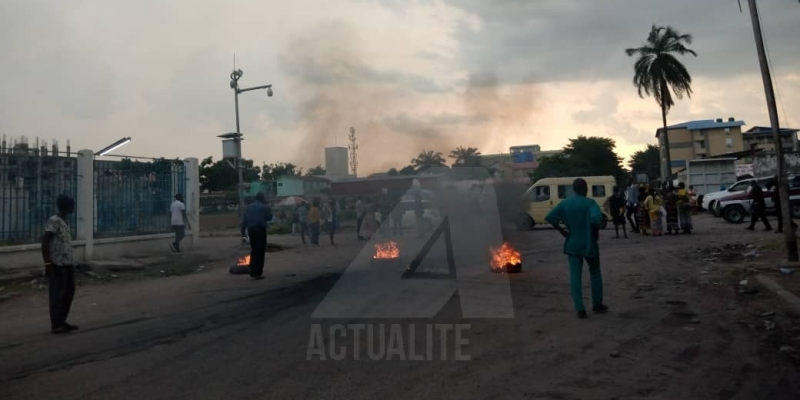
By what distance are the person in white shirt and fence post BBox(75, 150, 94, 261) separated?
247 centimetres

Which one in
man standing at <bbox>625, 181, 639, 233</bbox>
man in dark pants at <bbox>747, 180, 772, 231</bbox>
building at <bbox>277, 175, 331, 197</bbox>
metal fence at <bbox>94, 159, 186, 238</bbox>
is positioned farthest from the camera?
building at <bbox>277, 175, 331, 197</bbox>

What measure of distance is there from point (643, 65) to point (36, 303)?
37489mm

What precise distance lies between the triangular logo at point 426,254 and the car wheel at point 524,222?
5664 millimetres

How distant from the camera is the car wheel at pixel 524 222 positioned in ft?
65.3

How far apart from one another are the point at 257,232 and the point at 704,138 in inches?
3126

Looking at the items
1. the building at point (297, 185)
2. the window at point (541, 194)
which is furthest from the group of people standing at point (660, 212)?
the building at point (297, 185)

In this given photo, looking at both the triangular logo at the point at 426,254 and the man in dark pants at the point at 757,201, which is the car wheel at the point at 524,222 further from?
the man in dark pants at the point at 757,201

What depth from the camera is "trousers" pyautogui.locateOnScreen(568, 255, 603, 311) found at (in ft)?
22.9

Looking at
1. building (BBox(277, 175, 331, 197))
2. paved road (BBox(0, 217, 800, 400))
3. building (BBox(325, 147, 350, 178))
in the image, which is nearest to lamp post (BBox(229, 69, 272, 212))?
building (BBox(325, 147, 350, 178))

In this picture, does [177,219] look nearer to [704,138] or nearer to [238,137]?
[238,137]

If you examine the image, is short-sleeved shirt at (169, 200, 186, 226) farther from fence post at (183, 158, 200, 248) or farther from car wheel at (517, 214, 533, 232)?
car wheel at (517, 214, 533, 232)

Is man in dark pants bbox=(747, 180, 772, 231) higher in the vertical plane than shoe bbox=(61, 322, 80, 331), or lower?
higher

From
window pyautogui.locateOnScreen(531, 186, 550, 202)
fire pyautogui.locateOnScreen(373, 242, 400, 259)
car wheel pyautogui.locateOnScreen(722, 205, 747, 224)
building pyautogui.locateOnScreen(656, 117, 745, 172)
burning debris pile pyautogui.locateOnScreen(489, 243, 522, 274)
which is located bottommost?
burning debris pile pyautogui.locateOnScreen(489, 243, 522, 274)

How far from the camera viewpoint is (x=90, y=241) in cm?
1373
